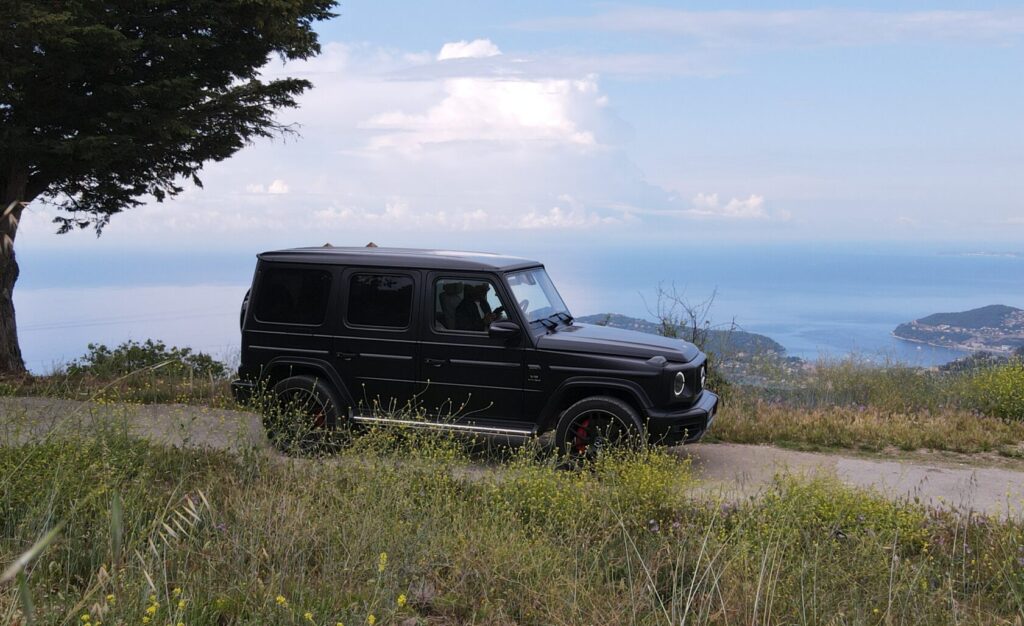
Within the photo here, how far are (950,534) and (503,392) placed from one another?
3.82 m

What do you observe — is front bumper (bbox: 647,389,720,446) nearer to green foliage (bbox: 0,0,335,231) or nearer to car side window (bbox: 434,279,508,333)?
car side window (bbox: 434,279,508,333)

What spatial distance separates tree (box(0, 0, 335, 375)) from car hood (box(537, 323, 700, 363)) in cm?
736

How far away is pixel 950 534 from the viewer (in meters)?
6.05

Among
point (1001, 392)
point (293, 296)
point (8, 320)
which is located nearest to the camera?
point (293, 296)

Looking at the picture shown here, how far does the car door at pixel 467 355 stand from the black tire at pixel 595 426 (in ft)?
1.63

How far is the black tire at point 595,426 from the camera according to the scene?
25.9 feet

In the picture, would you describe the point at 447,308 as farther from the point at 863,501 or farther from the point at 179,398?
the point at 179,398

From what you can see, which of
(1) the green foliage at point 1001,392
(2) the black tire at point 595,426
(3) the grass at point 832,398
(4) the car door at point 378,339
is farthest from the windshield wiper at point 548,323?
(1) the green foliage at point 1001,392

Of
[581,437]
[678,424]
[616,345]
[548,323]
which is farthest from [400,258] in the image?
[678,424]

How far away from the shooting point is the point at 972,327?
117 feet

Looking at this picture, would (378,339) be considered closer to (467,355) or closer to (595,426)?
(467,355)

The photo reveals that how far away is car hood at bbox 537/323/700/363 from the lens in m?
8.14

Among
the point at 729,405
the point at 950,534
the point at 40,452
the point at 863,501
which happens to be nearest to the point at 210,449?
the point at 40,452

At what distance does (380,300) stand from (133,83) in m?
7.35
